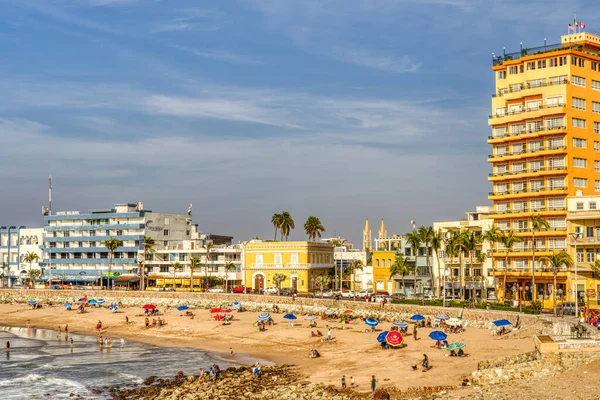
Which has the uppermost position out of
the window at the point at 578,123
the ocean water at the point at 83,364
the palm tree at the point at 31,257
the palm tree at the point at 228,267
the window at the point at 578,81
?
the window at the point at 578,81

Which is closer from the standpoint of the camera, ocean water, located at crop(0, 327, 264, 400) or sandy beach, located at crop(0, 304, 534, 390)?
sandy beach, located at crop(0, 304, 534, 390)

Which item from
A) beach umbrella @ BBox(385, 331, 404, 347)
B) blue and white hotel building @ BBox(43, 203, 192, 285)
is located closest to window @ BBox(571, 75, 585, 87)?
beach umbrella @ BBox(385, 331, 404, 347)

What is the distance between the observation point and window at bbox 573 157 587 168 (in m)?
90.3

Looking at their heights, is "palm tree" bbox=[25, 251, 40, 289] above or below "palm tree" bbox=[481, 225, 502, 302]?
below

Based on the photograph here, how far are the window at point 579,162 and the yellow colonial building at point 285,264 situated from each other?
163ft

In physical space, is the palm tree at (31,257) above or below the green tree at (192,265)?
above

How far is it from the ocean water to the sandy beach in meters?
2.95

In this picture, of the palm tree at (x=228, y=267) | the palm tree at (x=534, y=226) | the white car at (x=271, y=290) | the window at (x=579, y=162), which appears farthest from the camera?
the palm tree at (x=228, y=267)

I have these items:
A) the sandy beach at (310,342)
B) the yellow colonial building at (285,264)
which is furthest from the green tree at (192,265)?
the sandy beach at (310,342)

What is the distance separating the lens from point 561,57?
91562mm

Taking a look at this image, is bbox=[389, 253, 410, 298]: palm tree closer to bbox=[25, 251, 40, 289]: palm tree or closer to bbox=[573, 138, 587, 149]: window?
bbox=[573, 138, 587, 149]: window

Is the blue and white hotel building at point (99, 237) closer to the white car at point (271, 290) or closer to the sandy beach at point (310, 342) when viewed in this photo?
the sandy beach at point (310, 342)

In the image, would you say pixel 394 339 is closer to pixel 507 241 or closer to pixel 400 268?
pixel 507 241

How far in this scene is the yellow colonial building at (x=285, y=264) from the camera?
124 m
